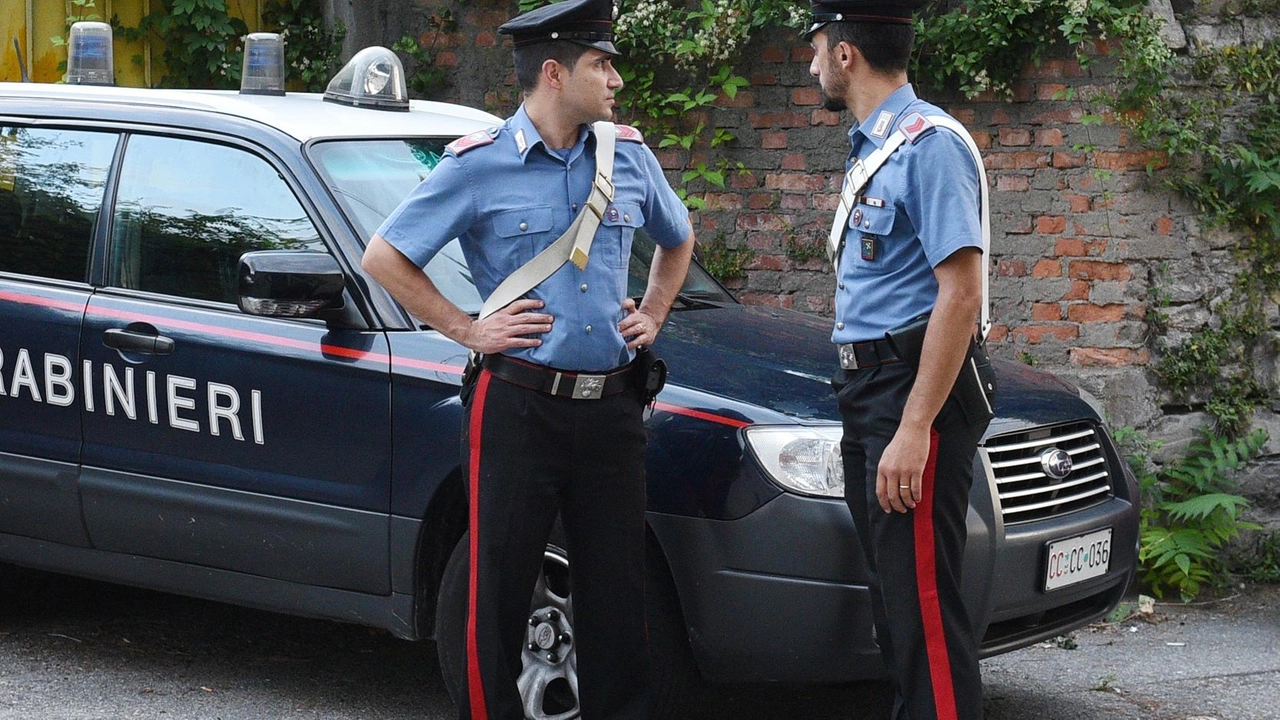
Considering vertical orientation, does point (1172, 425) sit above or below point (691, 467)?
below

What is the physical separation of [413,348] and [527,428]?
0.67m

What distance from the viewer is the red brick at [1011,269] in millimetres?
6398

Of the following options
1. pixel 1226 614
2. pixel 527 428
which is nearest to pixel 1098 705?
pixel 1226 614

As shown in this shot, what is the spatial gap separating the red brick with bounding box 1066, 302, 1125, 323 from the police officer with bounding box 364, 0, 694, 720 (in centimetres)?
317

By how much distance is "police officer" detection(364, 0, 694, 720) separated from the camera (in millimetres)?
3477

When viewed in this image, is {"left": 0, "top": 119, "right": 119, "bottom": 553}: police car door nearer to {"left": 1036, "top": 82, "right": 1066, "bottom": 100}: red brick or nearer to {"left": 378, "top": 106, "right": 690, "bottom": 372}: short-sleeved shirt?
{"left": 378, "top": 106, "right": 690, "bottom": 372}: short-sleeved shirt

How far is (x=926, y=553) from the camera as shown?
11.0ft

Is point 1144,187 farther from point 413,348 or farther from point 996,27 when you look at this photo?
point 413,348

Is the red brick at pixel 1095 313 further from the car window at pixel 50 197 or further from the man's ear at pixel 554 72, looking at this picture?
the car window at pixel 50 197

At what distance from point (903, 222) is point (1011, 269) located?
3234mm

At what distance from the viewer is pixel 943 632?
336cm

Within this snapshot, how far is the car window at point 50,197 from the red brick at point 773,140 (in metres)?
3.05

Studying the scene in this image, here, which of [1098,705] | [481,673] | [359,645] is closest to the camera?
[481,673]

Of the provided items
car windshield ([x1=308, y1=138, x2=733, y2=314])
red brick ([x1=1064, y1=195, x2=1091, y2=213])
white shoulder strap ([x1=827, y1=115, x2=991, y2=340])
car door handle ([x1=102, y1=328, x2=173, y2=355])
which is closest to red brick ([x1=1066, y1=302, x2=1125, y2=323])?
red brick ([x1=1064, y1=195, x2=1091, y2=213])
